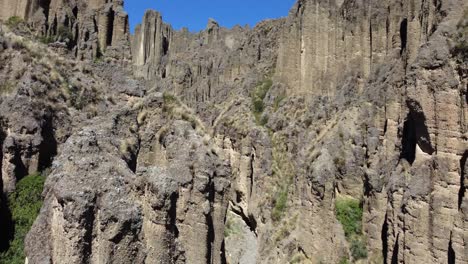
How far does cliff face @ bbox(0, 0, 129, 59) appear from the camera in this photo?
22.3 meters

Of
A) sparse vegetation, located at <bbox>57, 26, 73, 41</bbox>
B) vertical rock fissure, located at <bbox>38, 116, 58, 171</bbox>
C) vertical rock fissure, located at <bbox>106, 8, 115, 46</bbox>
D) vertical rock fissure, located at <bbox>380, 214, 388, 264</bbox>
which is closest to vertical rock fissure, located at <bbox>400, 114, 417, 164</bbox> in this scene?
vertical rock fissure, located at <bbox>380, 214, 388, 264</bbox>

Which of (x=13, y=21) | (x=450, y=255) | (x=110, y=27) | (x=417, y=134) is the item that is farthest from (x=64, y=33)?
(x=450, y=255)

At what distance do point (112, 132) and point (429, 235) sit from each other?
19207 millimetres

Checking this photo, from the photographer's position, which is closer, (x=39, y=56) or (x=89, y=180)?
(x=89, y=180)

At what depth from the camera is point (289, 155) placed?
144 feet

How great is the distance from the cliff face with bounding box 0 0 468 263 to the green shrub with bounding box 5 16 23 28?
43 centimetres

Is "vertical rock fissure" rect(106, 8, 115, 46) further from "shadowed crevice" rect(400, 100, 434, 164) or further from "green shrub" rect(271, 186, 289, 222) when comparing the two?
"green shrub" rect(271, 186, 289, 222)

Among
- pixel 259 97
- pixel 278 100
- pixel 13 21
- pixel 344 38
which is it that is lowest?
pixel 13 21

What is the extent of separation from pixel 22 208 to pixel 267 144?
35072 mm

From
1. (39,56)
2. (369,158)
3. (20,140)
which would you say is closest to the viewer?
(20,140)

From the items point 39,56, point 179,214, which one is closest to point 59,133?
point 39,56

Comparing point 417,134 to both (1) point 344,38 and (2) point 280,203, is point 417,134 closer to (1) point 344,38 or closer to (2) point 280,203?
(2) point 280,203

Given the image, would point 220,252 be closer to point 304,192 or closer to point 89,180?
point 89,180

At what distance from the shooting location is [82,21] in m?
23.9
